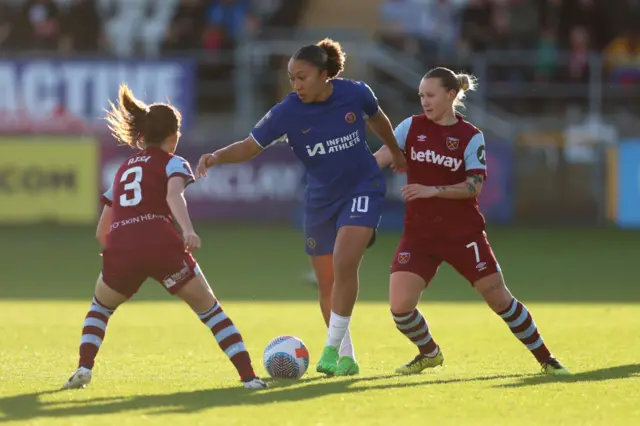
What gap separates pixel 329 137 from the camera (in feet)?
27.0

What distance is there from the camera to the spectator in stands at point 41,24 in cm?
2420

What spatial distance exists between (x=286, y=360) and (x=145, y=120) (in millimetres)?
1683

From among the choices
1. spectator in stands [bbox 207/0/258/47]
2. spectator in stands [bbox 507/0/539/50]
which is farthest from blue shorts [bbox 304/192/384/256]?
spectator in stands [bbox 207/0/258/47]

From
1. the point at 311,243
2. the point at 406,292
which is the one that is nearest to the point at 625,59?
the point at 311,243

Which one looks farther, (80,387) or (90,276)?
(90,276)

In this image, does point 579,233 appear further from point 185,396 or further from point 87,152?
point 185,396

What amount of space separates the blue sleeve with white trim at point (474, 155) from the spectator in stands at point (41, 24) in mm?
16959

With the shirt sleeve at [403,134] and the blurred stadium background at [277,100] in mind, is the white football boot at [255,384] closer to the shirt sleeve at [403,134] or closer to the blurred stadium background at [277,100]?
the shirt sleeve at [403,134]

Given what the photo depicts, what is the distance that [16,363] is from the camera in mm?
8680

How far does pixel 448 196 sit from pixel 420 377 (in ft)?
3.72

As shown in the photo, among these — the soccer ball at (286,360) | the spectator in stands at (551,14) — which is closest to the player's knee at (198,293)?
the soccer ball at (286,360)

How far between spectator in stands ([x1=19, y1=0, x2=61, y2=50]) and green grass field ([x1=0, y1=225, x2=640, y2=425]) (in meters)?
6.79

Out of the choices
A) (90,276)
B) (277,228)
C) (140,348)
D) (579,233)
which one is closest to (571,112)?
(579,233)

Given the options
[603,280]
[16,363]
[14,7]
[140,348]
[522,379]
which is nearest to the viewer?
[522,379]
